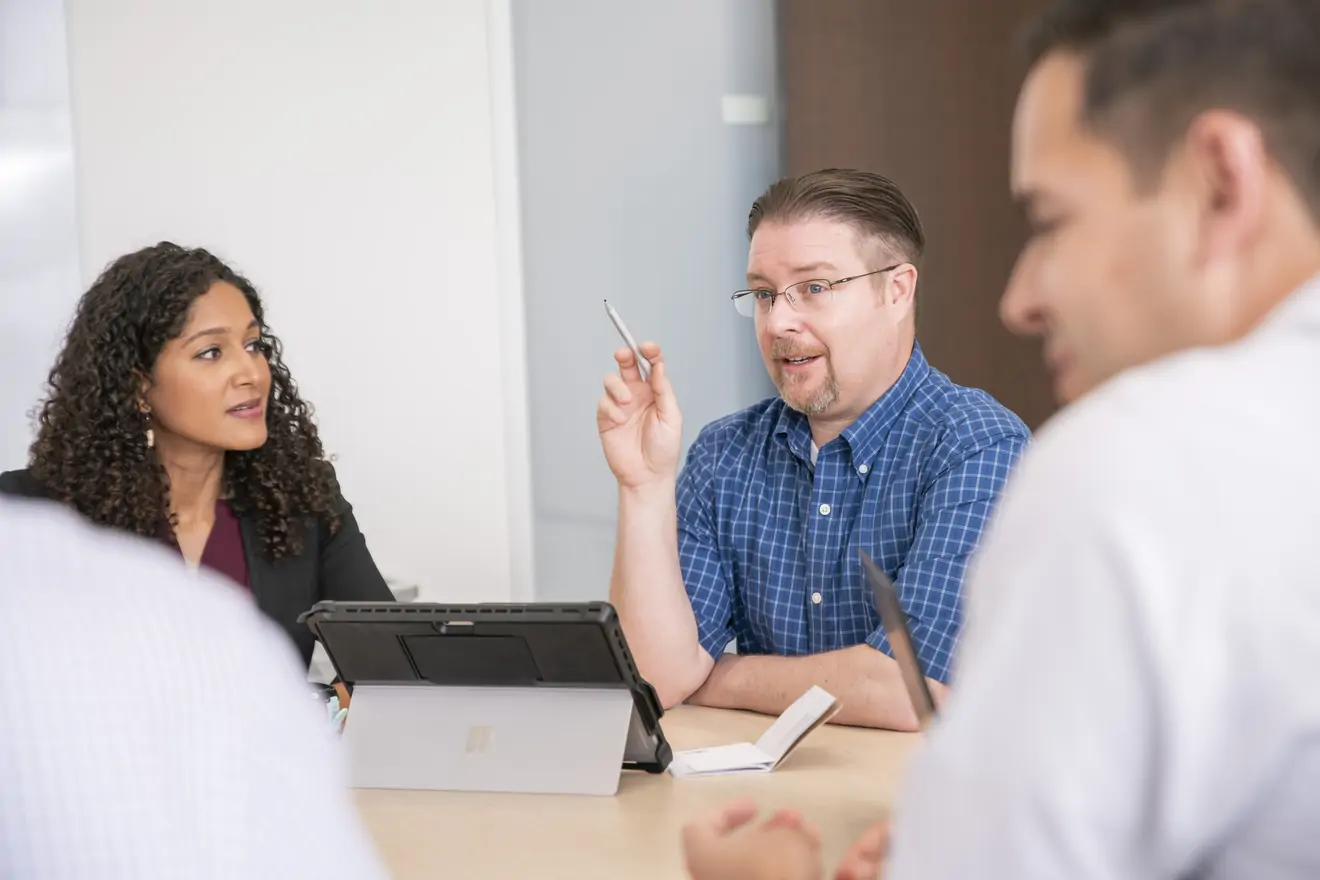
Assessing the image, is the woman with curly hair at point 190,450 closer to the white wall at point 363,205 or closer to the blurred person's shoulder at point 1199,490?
the white wall at point 363,205

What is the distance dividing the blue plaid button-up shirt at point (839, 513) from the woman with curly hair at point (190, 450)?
0.70 m

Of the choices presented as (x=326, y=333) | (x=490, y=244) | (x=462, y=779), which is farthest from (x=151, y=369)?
(x=462, y=779)

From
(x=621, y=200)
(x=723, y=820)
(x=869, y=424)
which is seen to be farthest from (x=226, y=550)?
(x=723, y=820)

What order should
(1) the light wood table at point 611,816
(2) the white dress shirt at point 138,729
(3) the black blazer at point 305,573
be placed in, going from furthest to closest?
(3) the black blazer at point 305,573, (1) the light wood table at point 611,816, (2) the white dress shirt at point 138,729

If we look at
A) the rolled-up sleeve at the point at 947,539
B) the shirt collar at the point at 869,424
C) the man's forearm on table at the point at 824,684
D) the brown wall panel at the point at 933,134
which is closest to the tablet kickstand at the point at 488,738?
the man's forearm on table at the point at 824,684

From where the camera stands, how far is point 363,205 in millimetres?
3379

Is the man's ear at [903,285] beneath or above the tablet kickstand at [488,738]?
above

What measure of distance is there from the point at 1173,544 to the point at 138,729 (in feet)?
1.48

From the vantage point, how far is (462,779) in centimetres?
161

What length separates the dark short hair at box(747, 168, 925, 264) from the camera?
241 centimetres

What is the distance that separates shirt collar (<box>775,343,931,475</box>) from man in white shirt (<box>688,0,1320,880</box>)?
152 centimetres

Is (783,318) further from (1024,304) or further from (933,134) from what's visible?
(1024,304)

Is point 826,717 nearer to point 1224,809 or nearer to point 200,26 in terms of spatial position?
point 1224,809

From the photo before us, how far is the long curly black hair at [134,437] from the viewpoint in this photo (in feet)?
8.43
